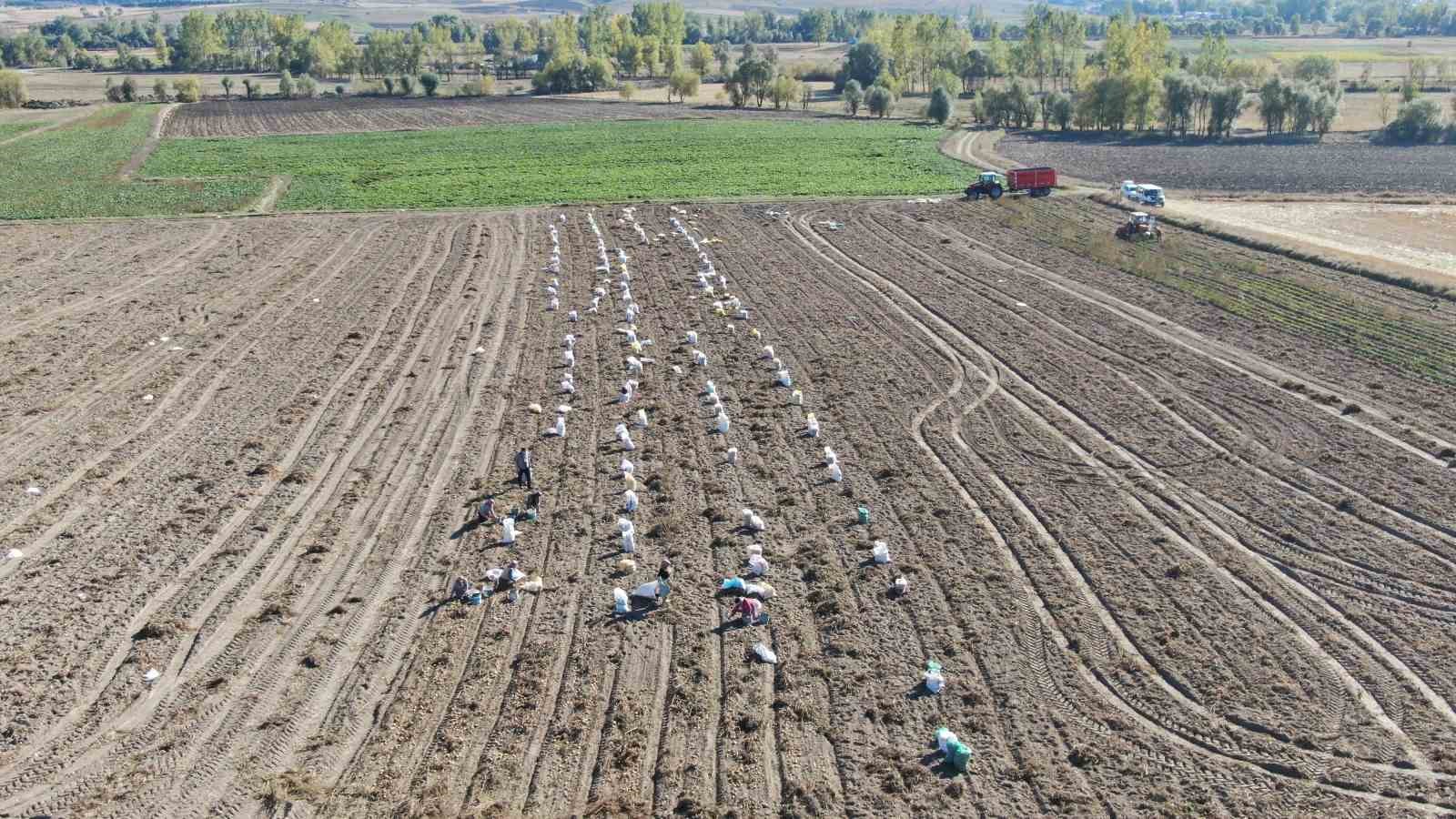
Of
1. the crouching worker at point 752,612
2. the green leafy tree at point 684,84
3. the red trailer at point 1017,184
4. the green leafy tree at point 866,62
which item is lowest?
the crouching worker at point 752,612

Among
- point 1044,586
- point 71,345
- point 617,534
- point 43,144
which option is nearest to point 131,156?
point 43,144

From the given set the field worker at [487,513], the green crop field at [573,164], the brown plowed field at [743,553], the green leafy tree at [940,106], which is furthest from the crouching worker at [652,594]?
the green leafy tree at [940,106]

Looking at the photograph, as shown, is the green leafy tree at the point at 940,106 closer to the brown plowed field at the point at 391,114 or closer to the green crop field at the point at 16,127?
the brown plowed field at the point at 391,114

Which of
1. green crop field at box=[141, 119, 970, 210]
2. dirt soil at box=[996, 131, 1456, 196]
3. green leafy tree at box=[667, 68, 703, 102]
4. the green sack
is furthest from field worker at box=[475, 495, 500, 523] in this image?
green leafy tree at box=[667, 68, 703, 102]

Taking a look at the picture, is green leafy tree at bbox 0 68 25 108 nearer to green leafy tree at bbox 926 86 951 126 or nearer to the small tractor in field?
green leafy tree at bbox 926 86 951 126

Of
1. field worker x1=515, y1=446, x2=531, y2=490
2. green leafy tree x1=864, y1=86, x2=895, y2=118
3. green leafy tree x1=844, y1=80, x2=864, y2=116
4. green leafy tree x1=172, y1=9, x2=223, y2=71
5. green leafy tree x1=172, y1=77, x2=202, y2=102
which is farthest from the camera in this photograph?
green leafy tree x1=172, y1=9, x2=223, y2=71

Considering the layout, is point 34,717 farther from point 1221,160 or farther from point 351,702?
point 1221,160
